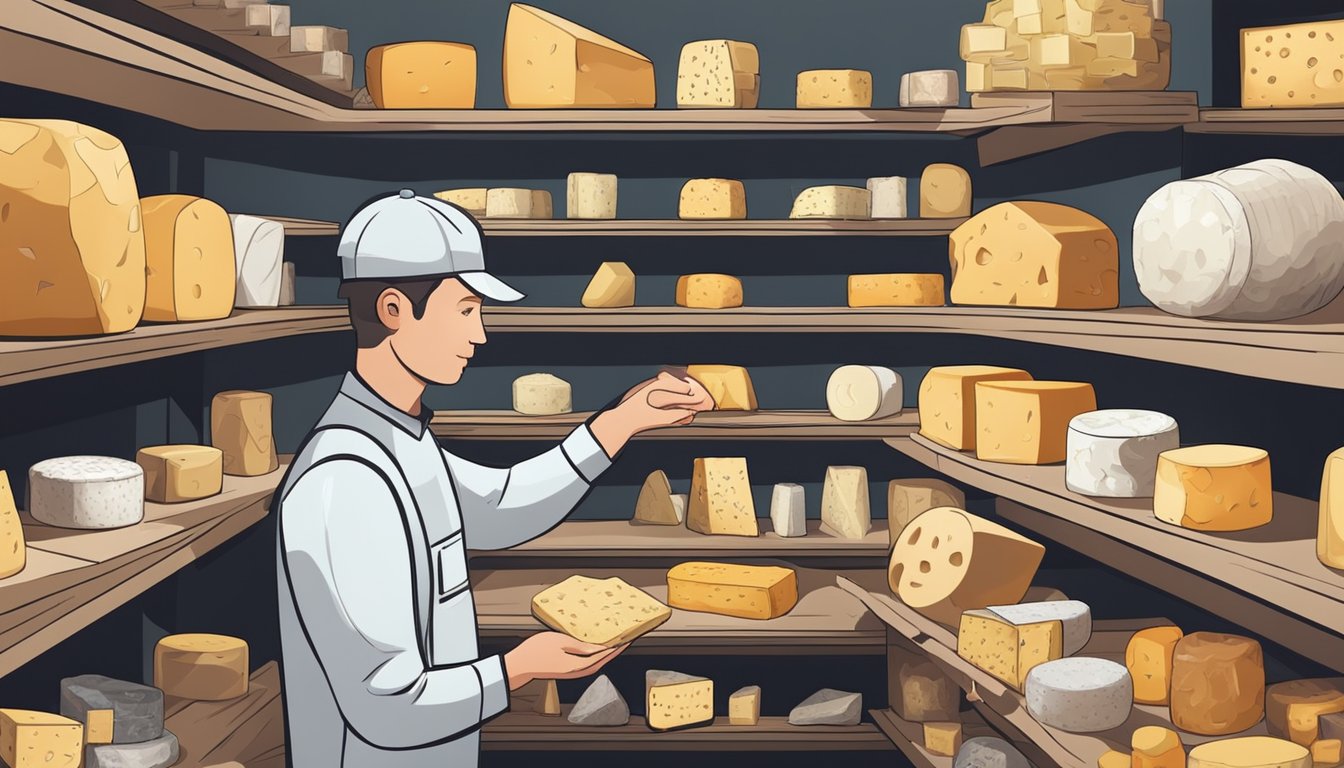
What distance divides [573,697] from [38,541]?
2027mm

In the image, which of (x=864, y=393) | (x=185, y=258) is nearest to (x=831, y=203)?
(x=864, y=393)

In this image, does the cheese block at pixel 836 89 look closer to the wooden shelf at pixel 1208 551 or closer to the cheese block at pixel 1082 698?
the wooden shelf at pixel 1208 551

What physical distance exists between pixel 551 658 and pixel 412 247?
0.76m

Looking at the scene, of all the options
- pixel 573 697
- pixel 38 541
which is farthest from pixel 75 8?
pixel 573 697

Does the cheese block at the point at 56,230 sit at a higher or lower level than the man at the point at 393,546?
higher

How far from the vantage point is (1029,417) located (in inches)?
105

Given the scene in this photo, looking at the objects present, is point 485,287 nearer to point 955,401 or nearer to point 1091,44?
point 955,401

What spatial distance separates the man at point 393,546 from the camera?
6.26 feet

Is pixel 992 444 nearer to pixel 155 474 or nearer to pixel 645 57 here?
pixel 645 57

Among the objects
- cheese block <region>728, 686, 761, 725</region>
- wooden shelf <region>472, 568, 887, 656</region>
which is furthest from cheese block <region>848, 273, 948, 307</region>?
cheese block <region>728, 686, 761, 725</region>

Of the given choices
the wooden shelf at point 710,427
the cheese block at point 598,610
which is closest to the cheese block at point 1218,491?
the cheese block at point 598,610

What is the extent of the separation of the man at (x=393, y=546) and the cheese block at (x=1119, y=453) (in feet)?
3.29

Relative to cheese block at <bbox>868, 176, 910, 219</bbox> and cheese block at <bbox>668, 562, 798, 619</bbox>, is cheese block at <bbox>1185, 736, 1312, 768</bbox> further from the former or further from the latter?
cheese block at <bbox>868, 176, 910, 219</bbox>

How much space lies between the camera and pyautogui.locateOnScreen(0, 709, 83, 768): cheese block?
84.0 inches
